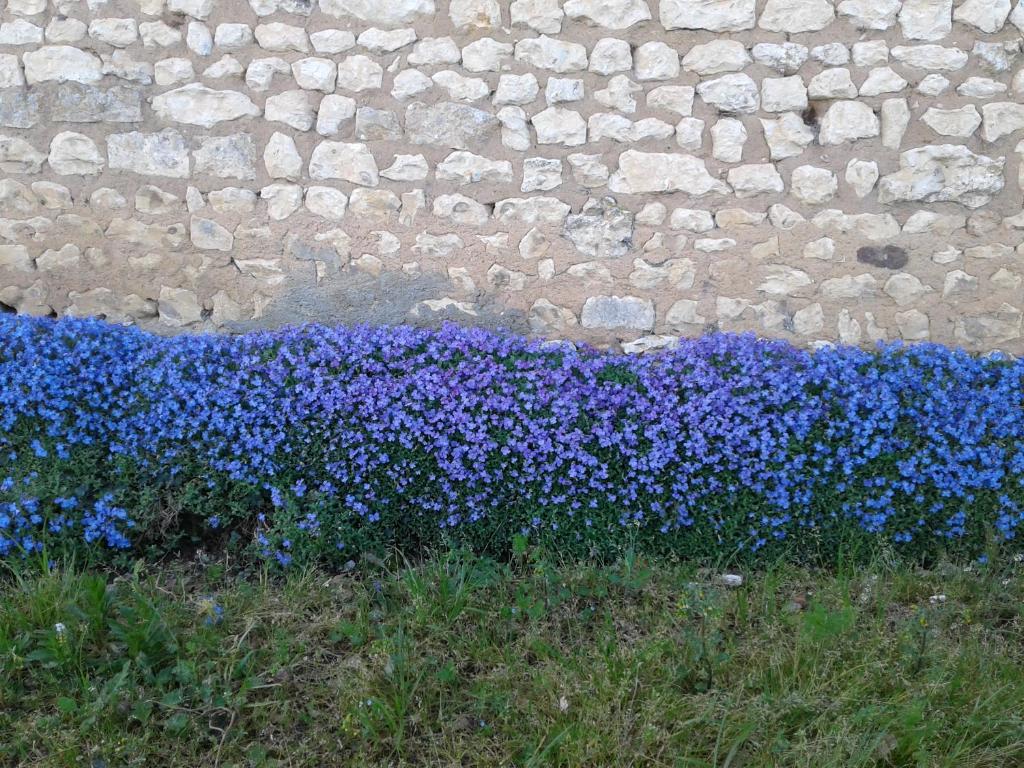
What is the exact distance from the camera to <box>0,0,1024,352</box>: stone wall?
11.9ft

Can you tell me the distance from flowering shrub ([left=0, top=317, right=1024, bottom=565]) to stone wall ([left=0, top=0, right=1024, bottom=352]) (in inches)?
27.3

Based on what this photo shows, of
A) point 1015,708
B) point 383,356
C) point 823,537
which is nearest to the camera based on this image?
point 1015,708

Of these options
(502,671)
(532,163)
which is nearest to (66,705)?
(502,671)

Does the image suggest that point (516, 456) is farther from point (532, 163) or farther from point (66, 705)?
point (66, 705)

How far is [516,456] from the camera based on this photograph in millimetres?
3182

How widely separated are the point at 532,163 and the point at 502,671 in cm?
221

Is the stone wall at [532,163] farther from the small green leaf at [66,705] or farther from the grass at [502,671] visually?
the small green leaf at [66,705]

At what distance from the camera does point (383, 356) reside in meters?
3.40

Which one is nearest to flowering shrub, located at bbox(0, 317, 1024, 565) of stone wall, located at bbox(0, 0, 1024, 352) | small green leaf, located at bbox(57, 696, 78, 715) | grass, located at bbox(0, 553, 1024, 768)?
grass, located at bbox(0, 553, 1024, 768)

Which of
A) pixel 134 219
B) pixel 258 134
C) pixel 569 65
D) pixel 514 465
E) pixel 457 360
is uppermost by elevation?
pixel 569 65

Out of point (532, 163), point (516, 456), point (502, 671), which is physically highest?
point (532, 163)

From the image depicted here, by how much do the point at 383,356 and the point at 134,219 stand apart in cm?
150

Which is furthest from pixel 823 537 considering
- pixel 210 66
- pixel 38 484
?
pixel 210 66

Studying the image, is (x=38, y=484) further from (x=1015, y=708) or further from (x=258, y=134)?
(x=1015, y=708)
